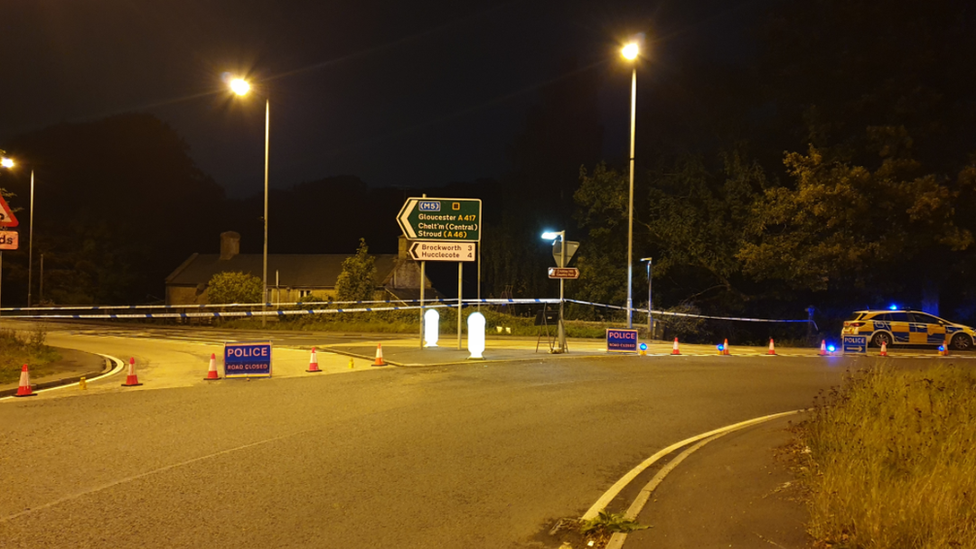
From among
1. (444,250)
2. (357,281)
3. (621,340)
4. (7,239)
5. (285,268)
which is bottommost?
(621,340)

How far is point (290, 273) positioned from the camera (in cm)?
5222

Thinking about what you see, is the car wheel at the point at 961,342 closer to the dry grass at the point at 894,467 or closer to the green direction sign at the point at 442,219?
the dry grass at the point at 894,467

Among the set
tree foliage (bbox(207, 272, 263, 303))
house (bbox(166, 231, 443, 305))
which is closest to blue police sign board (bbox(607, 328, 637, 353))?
tree foliage (bbox(207, 272, 263, 303))

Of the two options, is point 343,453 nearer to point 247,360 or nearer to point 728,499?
point 728,499

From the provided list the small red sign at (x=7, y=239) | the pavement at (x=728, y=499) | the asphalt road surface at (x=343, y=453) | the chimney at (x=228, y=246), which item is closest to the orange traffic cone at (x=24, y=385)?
the asphalt road surface at (x=343, y=453)

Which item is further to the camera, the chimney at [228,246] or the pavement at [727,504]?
the chimney at [228,246]

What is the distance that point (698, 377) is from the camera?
14086 mm

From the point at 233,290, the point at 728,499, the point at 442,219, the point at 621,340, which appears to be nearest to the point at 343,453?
the point at 728,499

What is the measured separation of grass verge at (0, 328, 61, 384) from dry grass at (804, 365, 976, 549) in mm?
13714

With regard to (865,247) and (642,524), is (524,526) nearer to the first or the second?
(642,524)

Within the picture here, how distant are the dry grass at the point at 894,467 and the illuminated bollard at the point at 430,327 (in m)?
12.3

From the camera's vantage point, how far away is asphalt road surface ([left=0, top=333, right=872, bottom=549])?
211 inches

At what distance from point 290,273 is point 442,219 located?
121 feet

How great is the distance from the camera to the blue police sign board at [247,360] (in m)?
13.6
